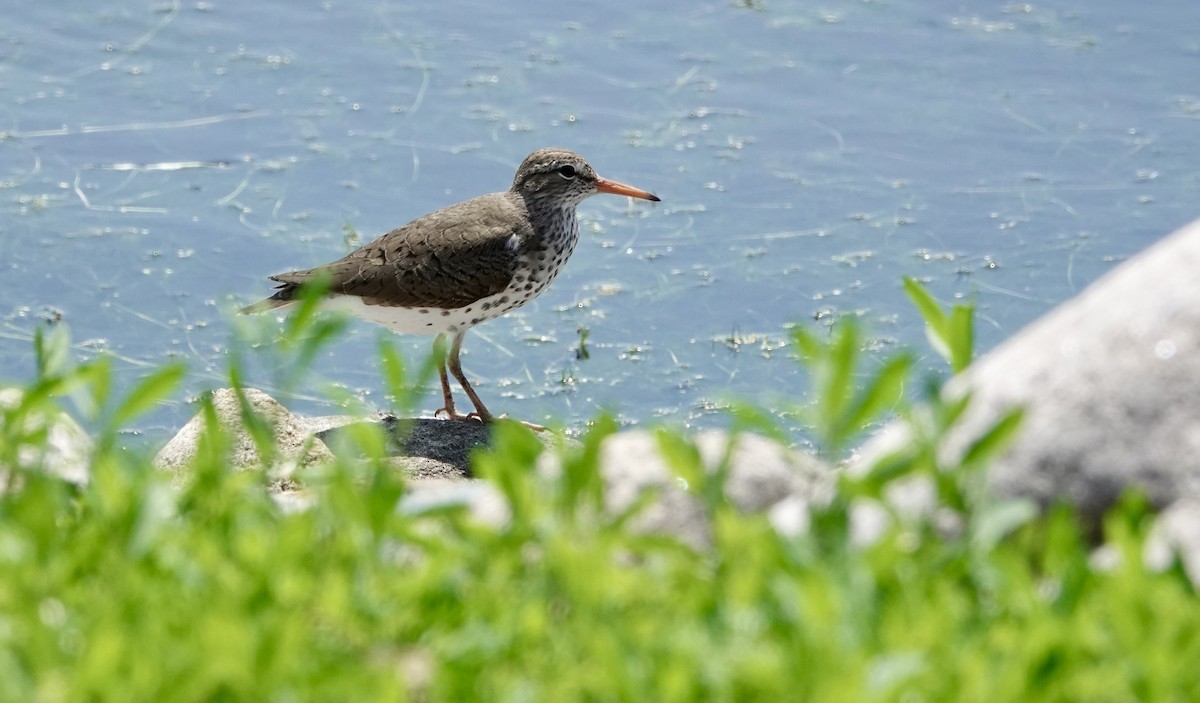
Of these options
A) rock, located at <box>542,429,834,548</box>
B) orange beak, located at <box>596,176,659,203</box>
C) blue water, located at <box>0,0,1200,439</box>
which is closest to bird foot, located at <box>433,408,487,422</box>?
blue water, located at <box>0,0,1200,439</box>

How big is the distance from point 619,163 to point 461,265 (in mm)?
3253

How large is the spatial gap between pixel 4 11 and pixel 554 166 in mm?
6497

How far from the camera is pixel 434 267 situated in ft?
26.7

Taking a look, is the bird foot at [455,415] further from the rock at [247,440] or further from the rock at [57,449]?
the rock at [57,449]

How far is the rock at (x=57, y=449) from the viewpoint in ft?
13.6

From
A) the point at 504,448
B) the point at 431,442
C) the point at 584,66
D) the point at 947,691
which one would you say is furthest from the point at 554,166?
the point at 947,691

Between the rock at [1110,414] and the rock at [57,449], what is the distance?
188 centimetres

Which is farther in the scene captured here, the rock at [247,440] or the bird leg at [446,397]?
the bird leg at [446,397]

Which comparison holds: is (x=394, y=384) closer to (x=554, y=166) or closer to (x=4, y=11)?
(x=554, y=166)

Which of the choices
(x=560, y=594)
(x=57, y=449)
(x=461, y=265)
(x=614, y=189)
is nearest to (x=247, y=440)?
(x=461, y=265)

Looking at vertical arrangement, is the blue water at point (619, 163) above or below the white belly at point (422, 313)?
below

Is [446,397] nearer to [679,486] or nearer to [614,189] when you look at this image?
[614,189]

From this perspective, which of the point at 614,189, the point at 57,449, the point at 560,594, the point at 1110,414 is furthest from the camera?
the point at 614,189

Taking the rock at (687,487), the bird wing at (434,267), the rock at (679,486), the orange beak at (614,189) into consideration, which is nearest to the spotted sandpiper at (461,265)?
the bird wing at (434,267)
